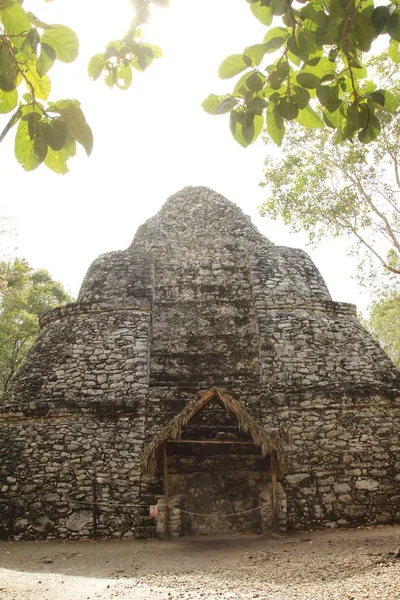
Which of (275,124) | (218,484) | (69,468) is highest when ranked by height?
(275,124)

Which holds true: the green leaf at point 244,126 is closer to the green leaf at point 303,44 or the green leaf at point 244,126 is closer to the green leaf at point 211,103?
the green leaf at point 211,103

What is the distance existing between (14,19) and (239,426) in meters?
6.35

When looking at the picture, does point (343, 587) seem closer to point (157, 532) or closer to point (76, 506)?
point (157, 532)

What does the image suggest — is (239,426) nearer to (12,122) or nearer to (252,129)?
(252,129)

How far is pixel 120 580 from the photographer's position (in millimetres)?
4832

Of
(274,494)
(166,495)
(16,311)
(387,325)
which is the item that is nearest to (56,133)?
(166,495)

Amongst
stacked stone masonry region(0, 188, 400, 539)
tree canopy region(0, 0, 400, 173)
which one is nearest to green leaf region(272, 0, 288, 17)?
tree canopy region(0, 0, 400, 173)

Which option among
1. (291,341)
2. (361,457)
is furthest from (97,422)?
(361,457)

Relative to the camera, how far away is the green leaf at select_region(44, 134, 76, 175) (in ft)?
6.04

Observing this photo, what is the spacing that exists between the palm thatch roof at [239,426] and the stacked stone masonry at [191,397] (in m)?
0.71

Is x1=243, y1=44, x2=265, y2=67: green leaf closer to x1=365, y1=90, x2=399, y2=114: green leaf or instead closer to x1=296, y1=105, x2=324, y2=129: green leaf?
x1=296, y1=105, x2=324, y2=129: green leaf

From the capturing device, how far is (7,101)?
1.76m

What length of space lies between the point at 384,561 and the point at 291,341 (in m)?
4.91

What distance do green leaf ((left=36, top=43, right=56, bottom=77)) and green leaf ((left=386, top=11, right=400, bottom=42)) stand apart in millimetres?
1289
